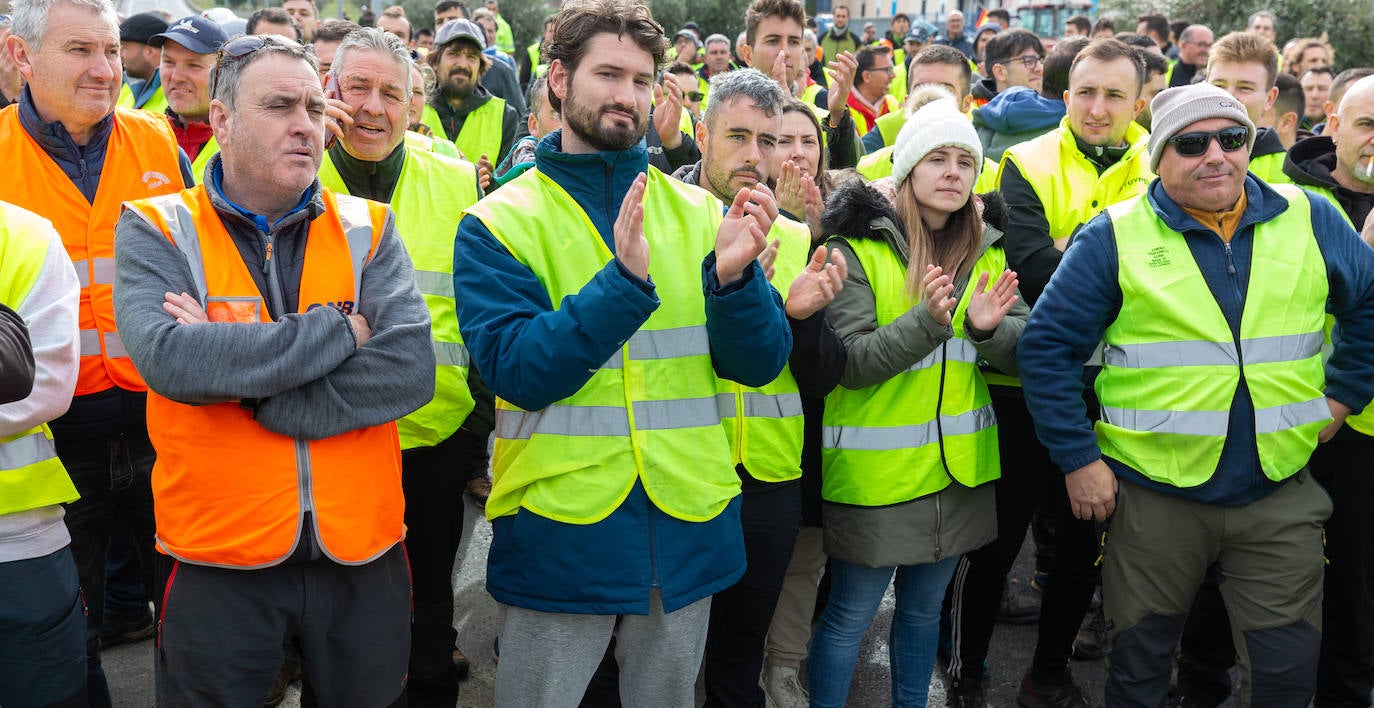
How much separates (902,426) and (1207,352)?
0.98 metres

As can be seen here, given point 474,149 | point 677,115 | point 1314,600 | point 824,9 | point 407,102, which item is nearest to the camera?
point 1314,600

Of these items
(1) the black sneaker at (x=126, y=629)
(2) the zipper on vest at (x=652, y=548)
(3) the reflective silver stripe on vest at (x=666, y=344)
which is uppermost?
(3) the reflective silver stripe on vest at (x=666, y=344)

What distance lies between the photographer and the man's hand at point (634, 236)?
8.09 feet

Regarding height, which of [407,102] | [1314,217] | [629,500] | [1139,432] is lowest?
[1139,432]

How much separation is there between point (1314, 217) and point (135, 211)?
3.55m

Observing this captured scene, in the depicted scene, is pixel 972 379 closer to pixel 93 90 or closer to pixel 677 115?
pixel 677 115

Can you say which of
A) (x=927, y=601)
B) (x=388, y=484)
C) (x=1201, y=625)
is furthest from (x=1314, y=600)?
(x=388, y=484)

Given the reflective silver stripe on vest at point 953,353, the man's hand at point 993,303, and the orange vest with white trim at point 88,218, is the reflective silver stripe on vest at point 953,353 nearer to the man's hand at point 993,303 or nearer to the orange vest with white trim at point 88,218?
the man's hand at point 993,303

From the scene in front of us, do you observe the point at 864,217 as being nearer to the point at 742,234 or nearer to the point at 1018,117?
the point at 742,234

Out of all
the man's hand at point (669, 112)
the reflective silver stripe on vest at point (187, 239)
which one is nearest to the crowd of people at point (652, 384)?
the reflective silver stripe on vest at point (187, 239)

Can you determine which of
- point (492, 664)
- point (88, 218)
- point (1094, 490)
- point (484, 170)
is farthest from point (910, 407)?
point (88, 218)

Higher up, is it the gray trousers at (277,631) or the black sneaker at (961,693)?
the gray trousers at (277,631)

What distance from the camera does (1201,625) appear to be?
13.4ft

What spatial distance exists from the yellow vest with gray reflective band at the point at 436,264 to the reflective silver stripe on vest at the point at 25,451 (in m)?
1.02
